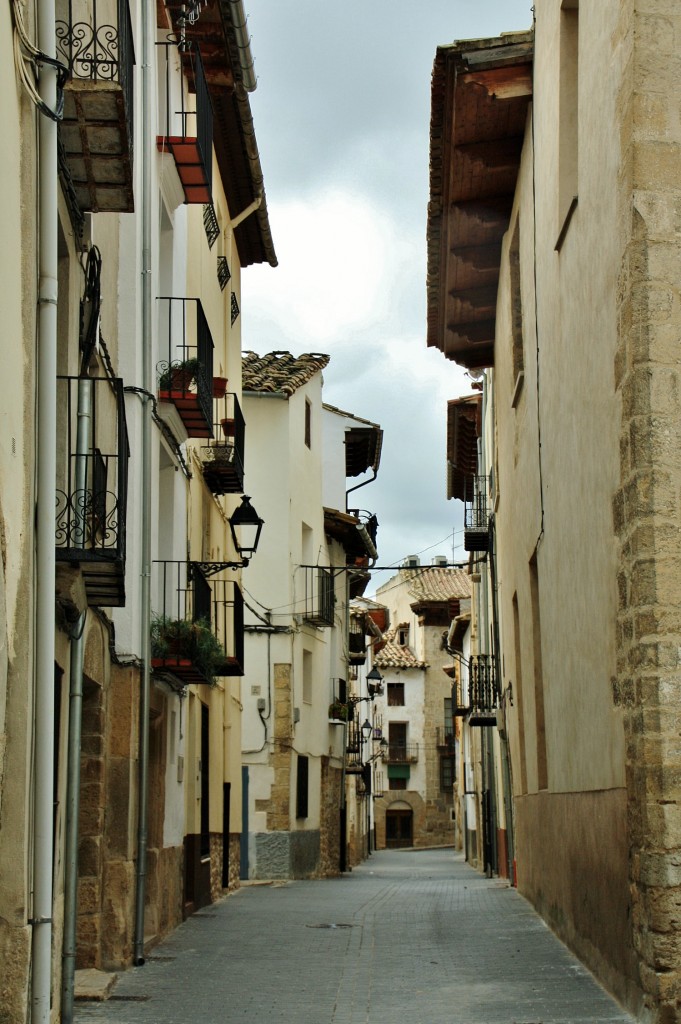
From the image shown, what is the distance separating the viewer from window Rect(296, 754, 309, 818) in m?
27.4

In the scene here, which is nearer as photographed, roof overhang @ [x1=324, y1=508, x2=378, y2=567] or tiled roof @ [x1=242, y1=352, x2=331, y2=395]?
tiled roof @ [x1=242, y1=352, x2=331, y2=395]

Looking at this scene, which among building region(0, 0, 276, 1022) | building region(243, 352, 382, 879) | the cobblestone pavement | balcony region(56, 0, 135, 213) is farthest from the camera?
building region(243, 352, 382, 879)

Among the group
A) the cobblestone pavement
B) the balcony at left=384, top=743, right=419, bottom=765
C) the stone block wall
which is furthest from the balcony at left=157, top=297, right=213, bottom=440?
the balcony at left=384, top=743, right=419, bottom=765

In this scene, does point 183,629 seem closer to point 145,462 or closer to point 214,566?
point 145,462

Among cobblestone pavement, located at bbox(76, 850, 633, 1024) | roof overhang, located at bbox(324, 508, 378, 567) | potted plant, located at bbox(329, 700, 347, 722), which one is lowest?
cobblestone pavement, located at bbox(76, 850, 633, 1024)

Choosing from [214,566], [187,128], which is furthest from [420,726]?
[187,128]

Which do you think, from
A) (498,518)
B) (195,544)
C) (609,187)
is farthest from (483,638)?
(609,187)

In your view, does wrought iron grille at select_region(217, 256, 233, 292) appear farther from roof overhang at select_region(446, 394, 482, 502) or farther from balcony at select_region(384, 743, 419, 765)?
balcony at select_region(384, 743, 419, 765)

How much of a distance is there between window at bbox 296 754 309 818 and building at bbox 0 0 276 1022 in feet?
21.0

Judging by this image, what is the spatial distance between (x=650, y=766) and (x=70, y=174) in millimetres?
4842

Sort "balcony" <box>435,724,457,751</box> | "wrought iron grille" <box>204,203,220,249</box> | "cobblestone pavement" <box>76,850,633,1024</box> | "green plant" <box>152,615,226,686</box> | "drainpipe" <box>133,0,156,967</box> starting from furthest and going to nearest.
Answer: "balcony" <box>435,724,457,751</box> < "wrought iron grille" <box>204,203,220,249</box> < "green plant" <box>152,615,226,686</box> < "drainpipe" <box>133,0,156,967</box> < "cobblestone pavement" <box>76,850,633,1024</box>

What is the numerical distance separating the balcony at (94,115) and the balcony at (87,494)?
1.19 m

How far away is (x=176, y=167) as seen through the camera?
14562 millimetres

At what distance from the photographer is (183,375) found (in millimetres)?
13680
